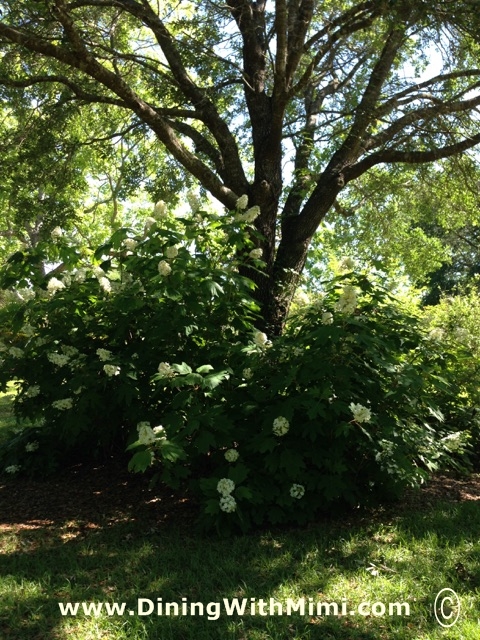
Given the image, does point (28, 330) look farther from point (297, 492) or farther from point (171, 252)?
point (297, 492)

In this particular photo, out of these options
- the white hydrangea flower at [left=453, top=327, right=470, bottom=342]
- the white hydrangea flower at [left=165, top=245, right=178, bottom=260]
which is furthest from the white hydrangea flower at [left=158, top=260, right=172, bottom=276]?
the white hydrangea flower at [left=453, top=327, right=470, bottom=342]

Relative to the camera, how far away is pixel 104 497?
5.55 meters

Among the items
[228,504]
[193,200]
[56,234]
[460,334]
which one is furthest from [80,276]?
[460,334]

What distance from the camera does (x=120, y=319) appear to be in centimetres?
511

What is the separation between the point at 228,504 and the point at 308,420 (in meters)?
0.86

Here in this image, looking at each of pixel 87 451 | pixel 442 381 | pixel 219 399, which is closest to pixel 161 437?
pixel 219 399

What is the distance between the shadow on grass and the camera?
3203mm

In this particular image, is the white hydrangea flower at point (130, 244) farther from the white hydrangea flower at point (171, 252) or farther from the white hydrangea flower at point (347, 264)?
the white hydrangea flower at point (347, 264)

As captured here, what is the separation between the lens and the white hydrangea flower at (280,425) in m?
4.31

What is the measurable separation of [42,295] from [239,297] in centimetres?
197

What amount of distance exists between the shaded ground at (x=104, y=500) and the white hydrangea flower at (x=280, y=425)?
1165 mm

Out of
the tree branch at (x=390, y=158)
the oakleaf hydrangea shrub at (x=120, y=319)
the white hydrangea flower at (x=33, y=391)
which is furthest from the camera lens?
the tree branch at (x=390, y=158)

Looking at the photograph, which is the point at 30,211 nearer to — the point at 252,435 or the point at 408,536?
the point at 252,435

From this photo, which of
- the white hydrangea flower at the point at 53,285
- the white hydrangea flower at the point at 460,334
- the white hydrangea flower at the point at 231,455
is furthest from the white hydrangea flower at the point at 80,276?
the white hydrangea flower at the point at 460,334
